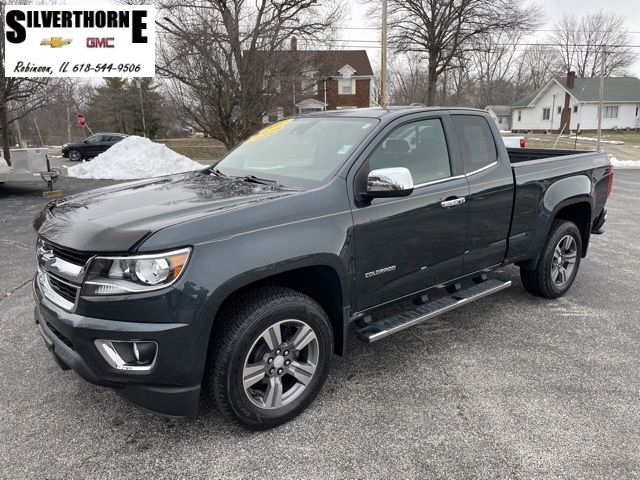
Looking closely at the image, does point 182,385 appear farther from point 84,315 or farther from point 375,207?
point 375,207

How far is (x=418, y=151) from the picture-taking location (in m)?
3.70

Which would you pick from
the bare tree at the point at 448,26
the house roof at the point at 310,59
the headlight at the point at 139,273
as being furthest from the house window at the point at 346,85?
the headlight at the point at 139,273

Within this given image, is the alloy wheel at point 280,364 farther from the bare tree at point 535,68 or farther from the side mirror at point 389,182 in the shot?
the bare tree at point 535,68

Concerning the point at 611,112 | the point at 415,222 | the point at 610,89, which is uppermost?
the point at 610,89

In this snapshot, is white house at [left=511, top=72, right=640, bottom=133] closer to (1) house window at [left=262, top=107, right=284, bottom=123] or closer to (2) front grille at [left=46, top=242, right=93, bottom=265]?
(1) house window at [left=262, top=107, right=284, bottom=123]

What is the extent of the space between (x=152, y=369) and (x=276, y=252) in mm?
866

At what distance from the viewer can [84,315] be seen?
2432 mm

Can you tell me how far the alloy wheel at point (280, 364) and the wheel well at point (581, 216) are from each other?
3380mm

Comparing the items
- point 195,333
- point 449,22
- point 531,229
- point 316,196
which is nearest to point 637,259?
point 531,229

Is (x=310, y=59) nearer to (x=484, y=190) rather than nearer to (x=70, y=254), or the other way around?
(x=484, y=190)

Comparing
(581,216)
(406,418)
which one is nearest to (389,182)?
(406,418)

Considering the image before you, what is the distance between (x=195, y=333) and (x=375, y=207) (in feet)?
4.61

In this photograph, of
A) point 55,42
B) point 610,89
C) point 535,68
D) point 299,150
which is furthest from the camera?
point 535,68

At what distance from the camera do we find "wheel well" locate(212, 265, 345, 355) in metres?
2.99
